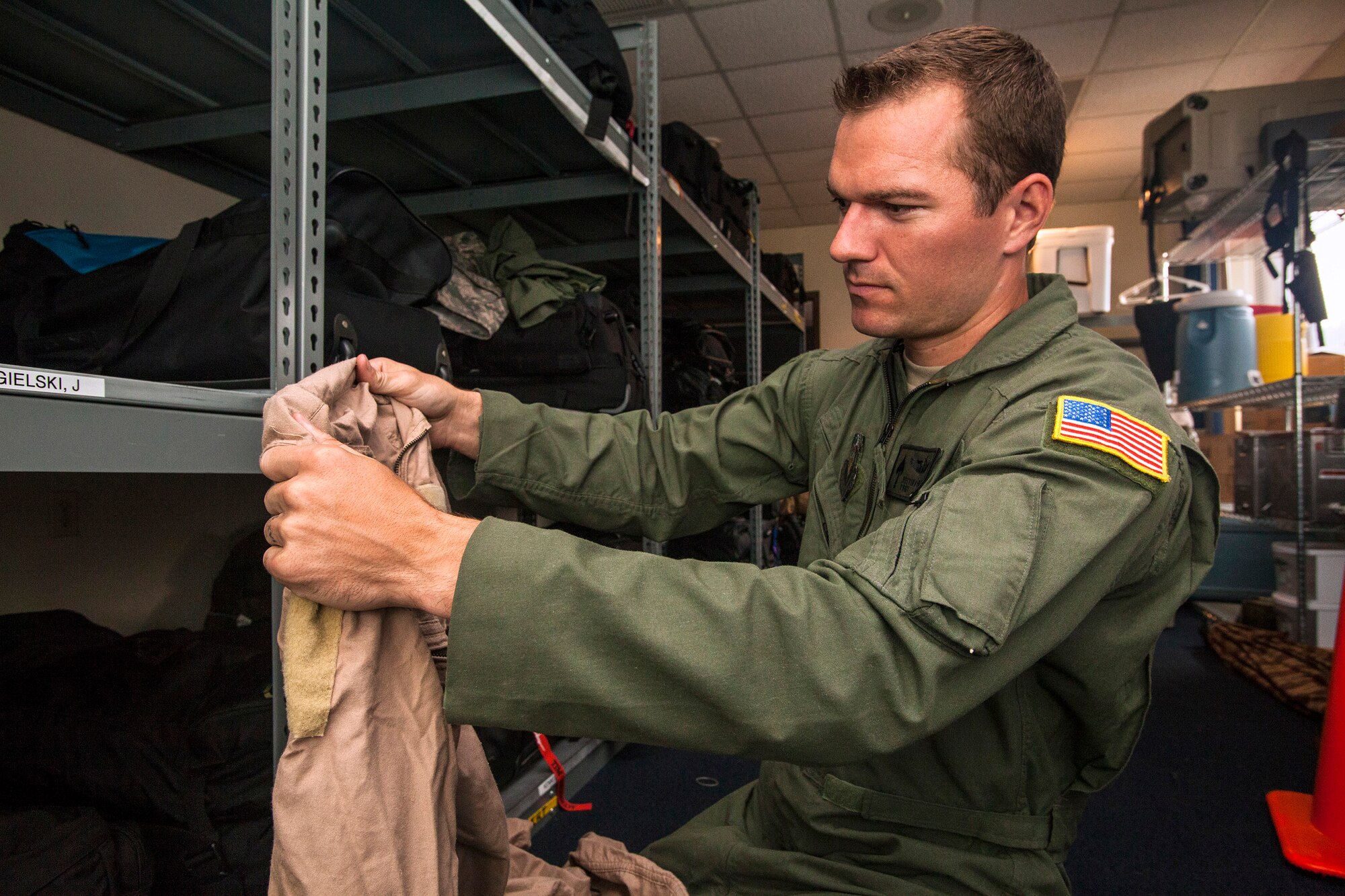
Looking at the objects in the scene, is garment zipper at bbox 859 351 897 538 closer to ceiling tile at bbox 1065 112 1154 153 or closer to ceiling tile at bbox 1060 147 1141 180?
ceiling tile at bbox 1065 112 1154 153

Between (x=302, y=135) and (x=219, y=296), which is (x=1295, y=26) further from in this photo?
(x=219, y=296)

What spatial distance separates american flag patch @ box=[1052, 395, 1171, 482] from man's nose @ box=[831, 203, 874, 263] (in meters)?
0.36

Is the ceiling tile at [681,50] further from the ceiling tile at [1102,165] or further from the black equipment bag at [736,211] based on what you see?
the ceiling tile at [1102,165]

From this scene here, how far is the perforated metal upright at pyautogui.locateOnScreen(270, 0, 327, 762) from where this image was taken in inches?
36.6

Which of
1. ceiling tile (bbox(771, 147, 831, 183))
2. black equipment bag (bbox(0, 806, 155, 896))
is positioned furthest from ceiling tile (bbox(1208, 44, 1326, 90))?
black equipment bag (bbox(0, 806, 155, 896))

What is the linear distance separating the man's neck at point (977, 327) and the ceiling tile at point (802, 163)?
4894 mm

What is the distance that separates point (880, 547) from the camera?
2.46 ft

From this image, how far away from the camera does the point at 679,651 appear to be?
67 cm

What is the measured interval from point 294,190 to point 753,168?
5.61 metres

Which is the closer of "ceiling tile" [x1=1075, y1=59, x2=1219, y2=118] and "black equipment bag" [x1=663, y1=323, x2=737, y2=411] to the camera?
"black equipment bag" [x1=663, y1=323, x2=737, y2=411]

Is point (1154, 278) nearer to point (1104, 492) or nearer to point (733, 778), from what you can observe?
point (733, 778)

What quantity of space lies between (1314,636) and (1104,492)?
384 cm

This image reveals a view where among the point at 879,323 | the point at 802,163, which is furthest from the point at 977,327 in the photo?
the point at 802,163

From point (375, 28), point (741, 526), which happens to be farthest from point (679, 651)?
point (741, 526)
